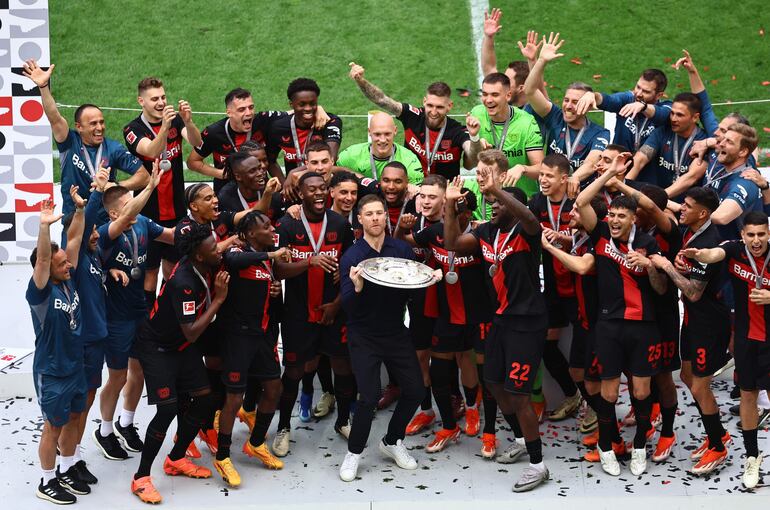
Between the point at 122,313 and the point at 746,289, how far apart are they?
158 inches

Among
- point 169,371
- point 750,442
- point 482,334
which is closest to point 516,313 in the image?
point 482,334

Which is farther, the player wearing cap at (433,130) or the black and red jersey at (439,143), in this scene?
the black and red jersey at (439,143)

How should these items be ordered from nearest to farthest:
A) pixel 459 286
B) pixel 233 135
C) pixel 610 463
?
pixel 610 463 → pixel 459 286 → pixel 233 135

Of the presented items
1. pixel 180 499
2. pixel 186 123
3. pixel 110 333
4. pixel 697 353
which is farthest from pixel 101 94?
pixel 697 353

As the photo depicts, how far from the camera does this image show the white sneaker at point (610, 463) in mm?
7828

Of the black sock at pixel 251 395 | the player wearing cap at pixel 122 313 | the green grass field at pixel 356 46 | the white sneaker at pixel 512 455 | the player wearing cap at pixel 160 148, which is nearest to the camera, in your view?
the player wearing cap at pixel 122 313

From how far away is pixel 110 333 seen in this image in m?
8.02

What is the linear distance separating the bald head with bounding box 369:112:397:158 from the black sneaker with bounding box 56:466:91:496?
303cm

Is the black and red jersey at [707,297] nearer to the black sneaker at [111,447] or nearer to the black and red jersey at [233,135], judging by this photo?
the black and red jersey at [233,135]

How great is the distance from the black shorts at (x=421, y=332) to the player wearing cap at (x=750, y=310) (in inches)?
71.4

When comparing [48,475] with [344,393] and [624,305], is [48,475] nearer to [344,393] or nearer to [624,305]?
[344,393]

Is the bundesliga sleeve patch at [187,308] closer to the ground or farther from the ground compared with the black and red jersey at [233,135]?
closer to the ground

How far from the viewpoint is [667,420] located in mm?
7992

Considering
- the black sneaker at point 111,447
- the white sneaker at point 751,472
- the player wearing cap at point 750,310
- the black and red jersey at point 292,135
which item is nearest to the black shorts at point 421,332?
the black and red jersey at point 292,135
